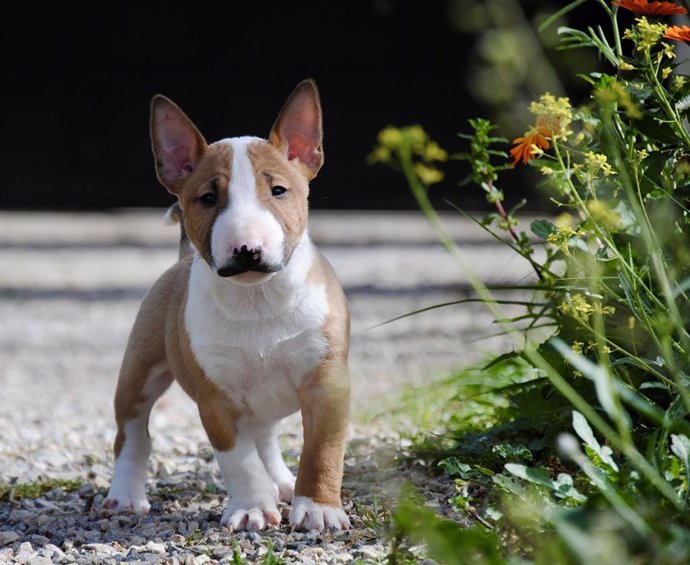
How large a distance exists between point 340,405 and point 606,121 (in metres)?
1.14

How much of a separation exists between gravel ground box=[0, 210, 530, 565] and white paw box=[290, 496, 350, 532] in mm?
49

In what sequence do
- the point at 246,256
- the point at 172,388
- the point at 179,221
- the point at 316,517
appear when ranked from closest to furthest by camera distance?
the point at 246,256 → the point at 316,517 → the point at 179,221 → the point at 172,388

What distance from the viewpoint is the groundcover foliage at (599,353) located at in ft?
6.73

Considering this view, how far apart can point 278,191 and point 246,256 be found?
0.32 metres

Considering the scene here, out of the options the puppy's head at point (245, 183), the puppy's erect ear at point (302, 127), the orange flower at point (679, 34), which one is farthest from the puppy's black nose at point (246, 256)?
the orange flower at point (679, 34)

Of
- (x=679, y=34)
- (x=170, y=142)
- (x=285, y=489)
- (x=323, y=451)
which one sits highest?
(x=679, y=34)

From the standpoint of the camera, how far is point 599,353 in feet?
8.43

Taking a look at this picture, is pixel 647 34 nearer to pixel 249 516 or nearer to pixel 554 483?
pixel 554 483

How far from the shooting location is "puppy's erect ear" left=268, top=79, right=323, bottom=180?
329 cm

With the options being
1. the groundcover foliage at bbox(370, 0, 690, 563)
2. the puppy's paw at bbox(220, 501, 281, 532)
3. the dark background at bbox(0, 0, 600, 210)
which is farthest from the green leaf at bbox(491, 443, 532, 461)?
the dark background at bbox(0, 0, 600, 210)

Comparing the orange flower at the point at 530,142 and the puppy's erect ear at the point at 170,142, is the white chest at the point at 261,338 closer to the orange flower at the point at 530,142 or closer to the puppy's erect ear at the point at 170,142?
the puppy's erect ear at the point at 170,142

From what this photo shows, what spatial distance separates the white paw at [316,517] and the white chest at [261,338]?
325 millimetres

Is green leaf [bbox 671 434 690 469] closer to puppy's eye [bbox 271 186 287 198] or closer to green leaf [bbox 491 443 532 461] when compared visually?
green leaf [bbox 491 443 532 461]

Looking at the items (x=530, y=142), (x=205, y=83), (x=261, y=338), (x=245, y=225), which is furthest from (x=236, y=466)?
(x=205, y=83)
